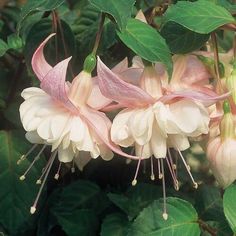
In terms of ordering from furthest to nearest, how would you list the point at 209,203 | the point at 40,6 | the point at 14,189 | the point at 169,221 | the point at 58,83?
the point at 209,203
the point at 14,189
the point at 169,221
the point at 40,6
the point at 58,83

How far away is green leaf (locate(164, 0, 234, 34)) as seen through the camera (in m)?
0.93

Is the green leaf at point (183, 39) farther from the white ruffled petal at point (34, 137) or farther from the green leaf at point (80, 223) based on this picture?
the green leaf at point (80, 223)

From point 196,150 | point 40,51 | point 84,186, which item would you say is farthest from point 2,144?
point 196,150

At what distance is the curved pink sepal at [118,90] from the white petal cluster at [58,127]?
6cm

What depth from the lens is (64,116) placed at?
34.8 inches

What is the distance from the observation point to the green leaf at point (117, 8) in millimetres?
864

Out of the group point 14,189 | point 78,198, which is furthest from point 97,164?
point 14,189

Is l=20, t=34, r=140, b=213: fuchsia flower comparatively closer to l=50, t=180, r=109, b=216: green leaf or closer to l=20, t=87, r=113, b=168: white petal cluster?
l=20, t=87, r=113, b=168: white petal cluster

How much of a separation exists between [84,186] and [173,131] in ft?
1.37

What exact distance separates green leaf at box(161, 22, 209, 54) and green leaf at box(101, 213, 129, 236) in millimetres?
355

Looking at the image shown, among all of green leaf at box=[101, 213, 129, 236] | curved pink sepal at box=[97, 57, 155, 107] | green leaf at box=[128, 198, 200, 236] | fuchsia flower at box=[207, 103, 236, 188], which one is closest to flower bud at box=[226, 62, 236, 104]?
fuchsia flower at box=[207, 103, 236, 188]

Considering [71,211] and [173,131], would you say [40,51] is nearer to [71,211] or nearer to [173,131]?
[173,131]

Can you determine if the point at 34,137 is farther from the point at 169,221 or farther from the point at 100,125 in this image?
the point at 169,221

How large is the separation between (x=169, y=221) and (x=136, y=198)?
15cm
